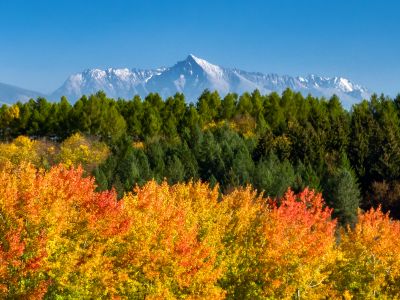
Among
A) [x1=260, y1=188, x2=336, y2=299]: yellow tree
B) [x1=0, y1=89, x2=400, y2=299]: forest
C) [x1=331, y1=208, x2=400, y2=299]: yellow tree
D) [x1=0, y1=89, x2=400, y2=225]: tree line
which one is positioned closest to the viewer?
[x1=0, y1=89, x2=400, y2=299]: forest

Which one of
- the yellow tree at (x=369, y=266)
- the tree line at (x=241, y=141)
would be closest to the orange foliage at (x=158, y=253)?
the yellow tree at (x=369, y=266)

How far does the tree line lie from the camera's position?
8300 cm

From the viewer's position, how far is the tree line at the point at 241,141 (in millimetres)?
83000

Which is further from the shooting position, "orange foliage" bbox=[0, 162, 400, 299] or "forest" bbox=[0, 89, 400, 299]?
"forest" bbox=[0, 89, 400, 299]

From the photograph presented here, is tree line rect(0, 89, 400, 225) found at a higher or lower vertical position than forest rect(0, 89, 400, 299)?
higher

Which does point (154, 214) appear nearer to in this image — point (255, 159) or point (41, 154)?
point (255, 159)

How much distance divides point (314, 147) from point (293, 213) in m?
59.1

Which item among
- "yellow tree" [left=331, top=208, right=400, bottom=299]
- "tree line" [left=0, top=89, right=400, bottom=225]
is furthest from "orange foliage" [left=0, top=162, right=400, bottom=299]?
"tree line" [left=0, top=89, right=400, bottom=225]

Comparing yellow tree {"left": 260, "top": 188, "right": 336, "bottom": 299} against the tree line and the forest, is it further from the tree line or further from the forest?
the tree line

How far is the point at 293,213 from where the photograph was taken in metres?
36.7

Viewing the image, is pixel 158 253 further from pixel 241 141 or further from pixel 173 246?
pixel 241 141

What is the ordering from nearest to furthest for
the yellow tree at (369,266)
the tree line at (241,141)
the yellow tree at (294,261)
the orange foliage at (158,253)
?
the orange foliage at (158,253), the yellow tree at (294,261), the yellow tree at (369,266), the tree line at (241,141)

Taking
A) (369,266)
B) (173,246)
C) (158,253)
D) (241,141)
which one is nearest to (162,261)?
(158,253)

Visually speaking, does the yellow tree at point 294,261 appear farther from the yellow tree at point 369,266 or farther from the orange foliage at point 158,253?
the yellow tree at point 369,266
